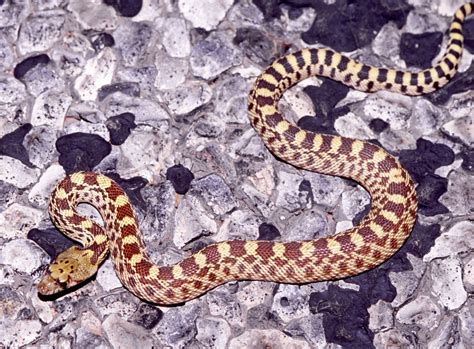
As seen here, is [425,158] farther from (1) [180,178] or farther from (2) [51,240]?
(2) [51,240]

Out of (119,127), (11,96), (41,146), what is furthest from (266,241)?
(11,96)

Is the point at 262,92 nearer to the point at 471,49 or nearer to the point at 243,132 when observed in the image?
the point at 243,132

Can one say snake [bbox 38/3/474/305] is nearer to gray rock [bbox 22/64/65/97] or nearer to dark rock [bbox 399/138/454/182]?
dark rock [bbox 399/138/454/182]

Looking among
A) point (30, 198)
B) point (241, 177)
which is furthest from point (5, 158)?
point (241, 177)

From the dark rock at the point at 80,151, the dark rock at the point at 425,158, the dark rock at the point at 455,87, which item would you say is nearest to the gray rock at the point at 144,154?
the dark rock at the point at 80,151

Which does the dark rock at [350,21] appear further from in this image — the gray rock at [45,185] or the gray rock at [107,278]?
the gray rock at [107,278]
